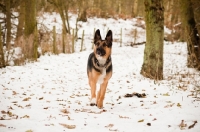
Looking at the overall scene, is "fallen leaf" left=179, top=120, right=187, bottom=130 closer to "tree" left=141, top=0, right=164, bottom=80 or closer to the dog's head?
the dog's head

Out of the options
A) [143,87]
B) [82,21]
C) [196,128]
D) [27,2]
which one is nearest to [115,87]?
[143,87]

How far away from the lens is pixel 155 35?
8.95 m

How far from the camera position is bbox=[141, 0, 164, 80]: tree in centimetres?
885

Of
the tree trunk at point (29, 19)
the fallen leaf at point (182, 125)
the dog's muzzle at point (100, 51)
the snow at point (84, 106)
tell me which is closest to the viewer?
the fallen leaf at point (182, 125)

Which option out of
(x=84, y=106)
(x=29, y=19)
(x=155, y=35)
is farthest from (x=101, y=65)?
(x=29, y=19)

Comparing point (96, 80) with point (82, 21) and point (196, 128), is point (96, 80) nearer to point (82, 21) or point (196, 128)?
point (196, 128)

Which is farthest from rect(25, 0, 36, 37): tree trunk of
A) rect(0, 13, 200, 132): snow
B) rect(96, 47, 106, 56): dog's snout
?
rect(96, 47, 106, 56): dog's snout

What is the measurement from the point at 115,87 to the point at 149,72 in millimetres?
1730

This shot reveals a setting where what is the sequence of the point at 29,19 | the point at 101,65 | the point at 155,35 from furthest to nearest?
the point at 29,19, the point at 155,35, the point at 101,65

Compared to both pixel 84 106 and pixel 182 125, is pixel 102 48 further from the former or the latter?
pixel 182 125

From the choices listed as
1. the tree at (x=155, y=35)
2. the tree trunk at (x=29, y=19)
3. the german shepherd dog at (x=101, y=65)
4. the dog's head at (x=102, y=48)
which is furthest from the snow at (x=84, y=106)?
the tree trunk at (x=29, y=19)

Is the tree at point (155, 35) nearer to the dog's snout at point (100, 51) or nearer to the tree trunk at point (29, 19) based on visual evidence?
the dog's snout at point (100, 51)

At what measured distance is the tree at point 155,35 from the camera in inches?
348

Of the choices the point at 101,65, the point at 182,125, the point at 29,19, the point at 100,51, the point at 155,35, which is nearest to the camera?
the point at 182,125
